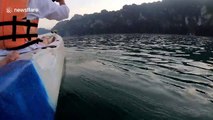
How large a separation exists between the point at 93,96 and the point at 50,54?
1.86m

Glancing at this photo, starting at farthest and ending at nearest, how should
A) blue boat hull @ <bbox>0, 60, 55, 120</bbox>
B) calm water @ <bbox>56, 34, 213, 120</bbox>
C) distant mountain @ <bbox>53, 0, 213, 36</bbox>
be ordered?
distant mountain @ <bbox>53, 0, 213, 36</bbox>
calm water @ <bbox>56, 34, 213, 120</bbox>
blue boat hull @ <bbox>0, 60, 55, 120</bbox>

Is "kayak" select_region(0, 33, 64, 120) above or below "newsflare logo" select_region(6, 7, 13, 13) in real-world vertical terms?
below

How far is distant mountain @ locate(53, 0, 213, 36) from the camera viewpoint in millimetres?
81094

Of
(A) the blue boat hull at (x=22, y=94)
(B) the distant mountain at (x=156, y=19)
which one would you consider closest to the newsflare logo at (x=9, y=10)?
(A) the blue boat hull at (x=22, y=94)

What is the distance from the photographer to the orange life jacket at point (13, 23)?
17.5 feet

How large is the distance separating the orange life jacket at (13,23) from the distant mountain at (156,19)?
221 ft

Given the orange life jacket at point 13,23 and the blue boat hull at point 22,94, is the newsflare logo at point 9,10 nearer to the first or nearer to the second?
the orange life jacket at point 13,23

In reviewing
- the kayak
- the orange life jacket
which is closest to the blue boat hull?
the kayak

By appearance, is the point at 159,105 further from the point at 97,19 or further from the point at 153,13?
the point at 97,19

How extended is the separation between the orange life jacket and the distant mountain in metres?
67.4

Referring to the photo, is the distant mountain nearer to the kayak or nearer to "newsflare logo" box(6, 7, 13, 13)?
"newsflare logo" box(6, 7, 13, 13)

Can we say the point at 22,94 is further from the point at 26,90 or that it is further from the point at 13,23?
the point at 13,23

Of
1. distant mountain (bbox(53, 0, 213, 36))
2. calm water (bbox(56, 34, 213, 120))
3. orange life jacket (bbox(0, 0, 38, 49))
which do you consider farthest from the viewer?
distant mountain (bbox(53, 0, 213, 36))

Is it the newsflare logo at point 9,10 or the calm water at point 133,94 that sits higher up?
the newsflare logo at point 9,10
